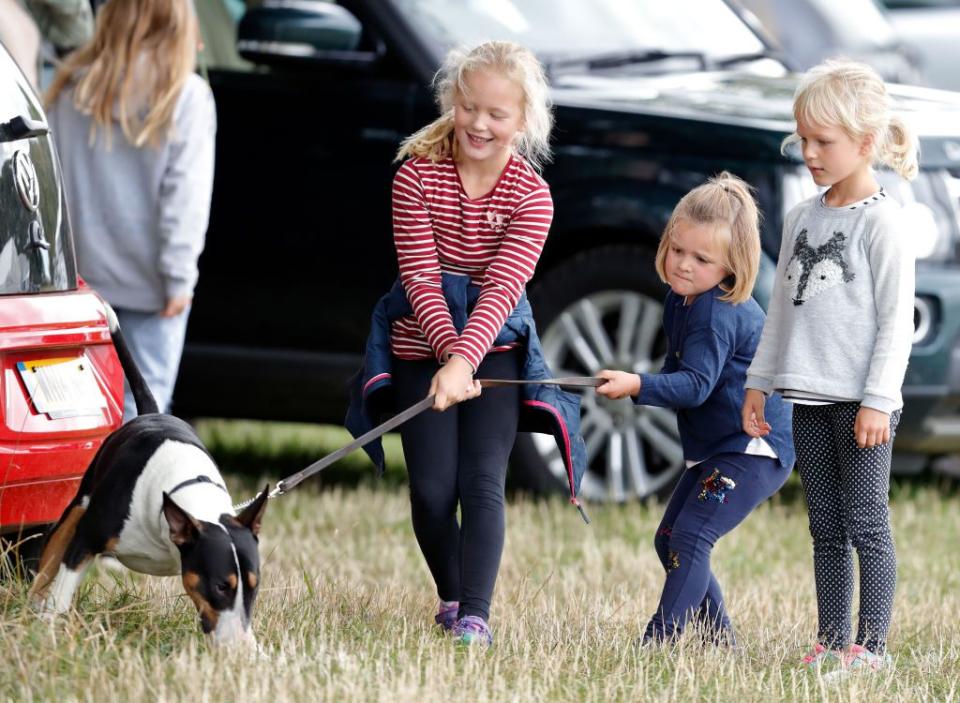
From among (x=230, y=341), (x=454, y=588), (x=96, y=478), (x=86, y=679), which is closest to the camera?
(x=86, y=679)

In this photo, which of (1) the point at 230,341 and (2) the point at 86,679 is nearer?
(2) the point at 86,679

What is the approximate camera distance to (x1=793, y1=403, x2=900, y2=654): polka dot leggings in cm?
406

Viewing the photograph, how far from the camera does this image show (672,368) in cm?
426

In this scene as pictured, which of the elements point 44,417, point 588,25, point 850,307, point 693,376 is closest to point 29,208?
point 44,417

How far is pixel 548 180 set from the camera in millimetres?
6309

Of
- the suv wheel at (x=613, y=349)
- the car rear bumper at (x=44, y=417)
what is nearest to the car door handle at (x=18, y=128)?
the car rear bumper at (x=44, y=417)

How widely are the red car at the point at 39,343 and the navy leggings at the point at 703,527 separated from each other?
1.38 meters

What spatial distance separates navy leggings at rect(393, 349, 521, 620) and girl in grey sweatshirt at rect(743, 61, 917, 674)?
1.97 ft

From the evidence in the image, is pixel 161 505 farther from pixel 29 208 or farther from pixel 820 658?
pixel 820 658

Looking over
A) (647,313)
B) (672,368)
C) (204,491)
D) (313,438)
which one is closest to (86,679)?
(204,491)

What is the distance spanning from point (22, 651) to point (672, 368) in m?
1.66

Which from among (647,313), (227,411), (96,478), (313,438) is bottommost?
(313,438)

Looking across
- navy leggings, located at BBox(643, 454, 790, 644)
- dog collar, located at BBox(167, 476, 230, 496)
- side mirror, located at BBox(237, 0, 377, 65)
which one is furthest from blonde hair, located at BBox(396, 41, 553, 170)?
side mirror, located at BBox(237, 0, 377, 65)

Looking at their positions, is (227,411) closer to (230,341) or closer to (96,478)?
(230,341)
